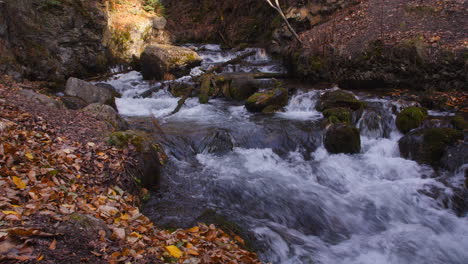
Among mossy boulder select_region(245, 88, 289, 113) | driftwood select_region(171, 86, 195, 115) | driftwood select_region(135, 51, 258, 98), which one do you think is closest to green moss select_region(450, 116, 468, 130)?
mossy boulder select_region(245, 88, 289, 113)

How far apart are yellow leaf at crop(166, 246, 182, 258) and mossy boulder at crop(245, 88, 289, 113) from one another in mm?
7871

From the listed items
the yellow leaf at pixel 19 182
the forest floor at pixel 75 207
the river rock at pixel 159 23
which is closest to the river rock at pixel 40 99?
the forest floor at pixel 75 207

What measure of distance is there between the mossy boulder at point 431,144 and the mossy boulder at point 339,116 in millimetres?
1897

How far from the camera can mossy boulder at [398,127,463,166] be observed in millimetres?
6746

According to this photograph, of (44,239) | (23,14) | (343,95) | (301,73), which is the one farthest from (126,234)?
(23,14)

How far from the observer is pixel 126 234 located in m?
2.96

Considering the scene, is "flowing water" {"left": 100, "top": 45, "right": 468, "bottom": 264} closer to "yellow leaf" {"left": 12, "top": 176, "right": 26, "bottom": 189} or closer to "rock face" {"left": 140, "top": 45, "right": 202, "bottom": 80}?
"yellow leaf" {"left": 12, "top": 176, "right": 26, "bottom": 189}

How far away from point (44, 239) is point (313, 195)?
4.78m

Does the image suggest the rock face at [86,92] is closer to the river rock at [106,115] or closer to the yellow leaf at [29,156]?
the river rock at [106,115]

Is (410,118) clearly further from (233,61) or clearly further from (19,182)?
(233,61)

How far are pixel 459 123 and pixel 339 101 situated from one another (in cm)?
320

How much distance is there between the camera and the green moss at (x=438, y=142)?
674 cm

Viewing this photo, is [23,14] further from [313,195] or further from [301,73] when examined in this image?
[313,195]

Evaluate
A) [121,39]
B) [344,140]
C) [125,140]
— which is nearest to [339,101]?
[344,140]
